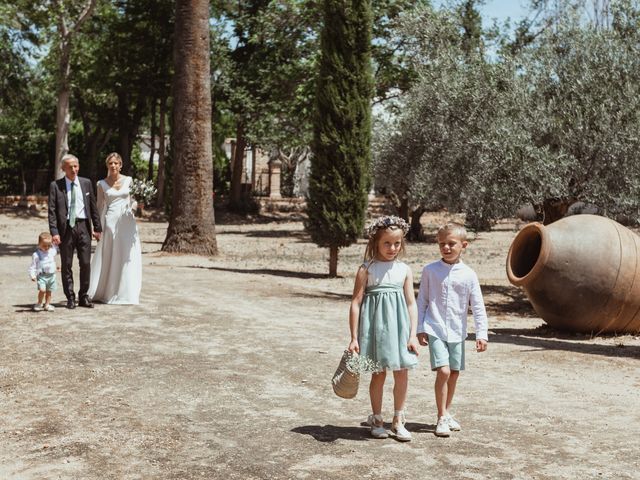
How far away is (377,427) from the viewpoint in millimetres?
6004

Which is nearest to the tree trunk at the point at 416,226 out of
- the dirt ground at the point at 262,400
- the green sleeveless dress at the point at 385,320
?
the dirt ground at the point at 262,400

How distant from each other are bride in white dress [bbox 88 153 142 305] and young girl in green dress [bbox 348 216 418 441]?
6.67 meters

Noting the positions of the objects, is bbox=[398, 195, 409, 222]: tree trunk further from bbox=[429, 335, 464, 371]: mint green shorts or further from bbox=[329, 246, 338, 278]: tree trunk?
bbox=[429, 335, 464, 371]: mint green shorts

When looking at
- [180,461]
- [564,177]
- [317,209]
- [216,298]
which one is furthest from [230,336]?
[317,209]

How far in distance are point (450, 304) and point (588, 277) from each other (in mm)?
5973

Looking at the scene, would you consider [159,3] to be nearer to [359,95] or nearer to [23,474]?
[359,95]

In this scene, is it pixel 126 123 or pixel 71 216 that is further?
pixel 126 123

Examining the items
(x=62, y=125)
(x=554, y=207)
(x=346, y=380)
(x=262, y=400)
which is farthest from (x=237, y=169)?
(x=346, y=380)

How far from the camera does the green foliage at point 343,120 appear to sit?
59.6 ft

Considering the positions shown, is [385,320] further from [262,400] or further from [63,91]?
[63,91]

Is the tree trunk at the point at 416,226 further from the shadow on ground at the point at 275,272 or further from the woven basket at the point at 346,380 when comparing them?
the woven basket at the point at 346,380

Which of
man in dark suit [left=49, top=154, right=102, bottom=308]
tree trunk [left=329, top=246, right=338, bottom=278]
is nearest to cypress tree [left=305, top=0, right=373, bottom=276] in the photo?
tree trunk [left=329, top=246, right=338, bottom=278]

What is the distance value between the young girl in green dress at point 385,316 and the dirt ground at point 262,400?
0.36 meters

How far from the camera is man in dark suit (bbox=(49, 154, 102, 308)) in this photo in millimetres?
11281
